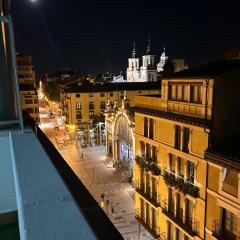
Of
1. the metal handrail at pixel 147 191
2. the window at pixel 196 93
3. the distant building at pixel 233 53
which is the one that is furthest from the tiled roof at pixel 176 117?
the distant building at pixel 233 53

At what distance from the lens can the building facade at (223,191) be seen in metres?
12.7

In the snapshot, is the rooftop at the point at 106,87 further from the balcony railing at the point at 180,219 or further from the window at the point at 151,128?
the balcony railing at the point at 180,219

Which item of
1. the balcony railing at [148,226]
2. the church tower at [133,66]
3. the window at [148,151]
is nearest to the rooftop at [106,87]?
the window at [148,151]

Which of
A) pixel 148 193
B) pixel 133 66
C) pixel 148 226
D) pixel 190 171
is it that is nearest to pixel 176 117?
pixel 190 171

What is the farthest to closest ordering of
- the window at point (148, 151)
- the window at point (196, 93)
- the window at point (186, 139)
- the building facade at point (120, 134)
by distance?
1. the building facade at point (120, 134)
2. the window at point (148, 151)
3. the window at point (186, 139)
4. the window at point (196, 93)

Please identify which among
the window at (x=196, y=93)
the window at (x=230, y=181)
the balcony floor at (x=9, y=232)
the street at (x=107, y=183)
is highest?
the window at (x=196, y=93)

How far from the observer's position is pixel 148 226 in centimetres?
2117

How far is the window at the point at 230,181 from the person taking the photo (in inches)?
504

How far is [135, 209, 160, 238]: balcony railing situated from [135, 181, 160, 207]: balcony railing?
167 cm

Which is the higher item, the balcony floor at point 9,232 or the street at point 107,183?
the balcony floor at point 9,232

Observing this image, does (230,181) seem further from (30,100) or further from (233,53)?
(30,100)

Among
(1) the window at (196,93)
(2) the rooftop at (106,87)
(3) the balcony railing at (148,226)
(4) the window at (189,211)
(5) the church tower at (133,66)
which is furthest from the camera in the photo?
(5) the church tower at (133,66)

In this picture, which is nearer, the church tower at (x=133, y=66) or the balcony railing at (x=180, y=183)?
the balcony railing at (x=180, y=183)

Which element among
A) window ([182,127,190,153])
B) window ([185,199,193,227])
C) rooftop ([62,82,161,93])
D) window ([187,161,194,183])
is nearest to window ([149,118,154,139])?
window ([182,127,190,153])
